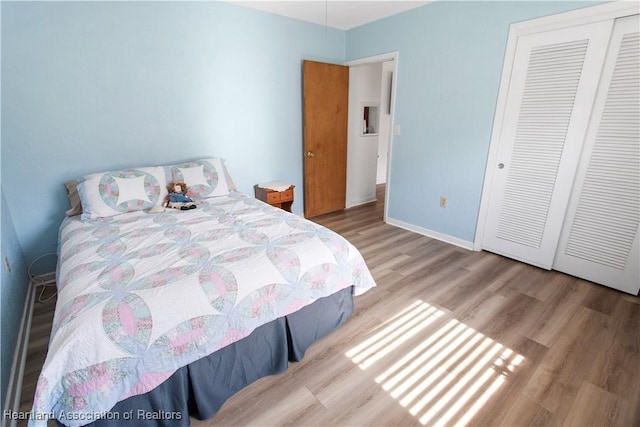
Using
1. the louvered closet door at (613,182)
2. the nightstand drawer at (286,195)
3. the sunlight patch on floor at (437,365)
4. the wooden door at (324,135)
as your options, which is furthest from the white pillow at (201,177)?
the louvered closet door at (613,182)

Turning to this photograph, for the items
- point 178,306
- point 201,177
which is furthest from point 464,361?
point 201,177

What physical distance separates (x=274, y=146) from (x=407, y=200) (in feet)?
5.80

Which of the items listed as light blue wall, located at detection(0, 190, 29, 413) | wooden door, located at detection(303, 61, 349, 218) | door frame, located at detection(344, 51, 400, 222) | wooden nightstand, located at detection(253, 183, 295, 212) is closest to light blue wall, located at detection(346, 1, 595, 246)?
door frame, located at detection(344, 51, 400, 222)

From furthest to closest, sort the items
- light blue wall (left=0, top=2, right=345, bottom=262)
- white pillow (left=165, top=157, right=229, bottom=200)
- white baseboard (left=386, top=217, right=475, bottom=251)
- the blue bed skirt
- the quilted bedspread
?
1. white baseboard (left=386, top=217, right=475, bottom=251)
2. white pillow (left=165, top=157, right=229, bottom=200)
3. light blue wall (left=0, top=2, right=345, bottom=262)
4. the blue bed skirt
5. the quilted bedspread

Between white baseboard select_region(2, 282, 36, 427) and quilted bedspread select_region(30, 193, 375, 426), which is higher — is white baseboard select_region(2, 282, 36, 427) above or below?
below

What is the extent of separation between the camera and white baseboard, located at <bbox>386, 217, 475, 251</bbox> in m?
3.18

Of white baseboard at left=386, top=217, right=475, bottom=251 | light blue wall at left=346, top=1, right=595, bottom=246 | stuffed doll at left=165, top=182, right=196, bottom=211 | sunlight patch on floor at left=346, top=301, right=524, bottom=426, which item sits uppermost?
light blue wall at left=346, top=1, right=595, bottom=246

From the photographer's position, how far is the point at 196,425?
1368 mm

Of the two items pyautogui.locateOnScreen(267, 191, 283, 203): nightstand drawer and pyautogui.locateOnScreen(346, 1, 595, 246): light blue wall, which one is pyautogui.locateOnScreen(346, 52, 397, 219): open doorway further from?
pyautogui.locateOnScreen(267, 191, 283, 203): nightstand drawer

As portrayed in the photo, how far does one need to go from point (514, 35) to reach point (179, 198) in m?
3.14

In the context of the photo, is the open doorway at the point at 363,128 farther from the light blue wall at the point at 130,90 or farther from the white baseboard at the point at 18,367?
the white baseboard at the point at 18,367

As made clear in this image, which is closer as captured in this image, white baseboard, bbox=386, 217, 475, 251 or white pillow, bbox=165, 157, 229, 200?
white pillow, bbox=165, 157, 229, 200

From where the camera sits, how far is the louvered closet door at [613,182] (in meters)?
2.09

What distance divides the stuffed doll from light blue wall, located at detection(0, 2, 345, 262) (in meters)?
0.52
